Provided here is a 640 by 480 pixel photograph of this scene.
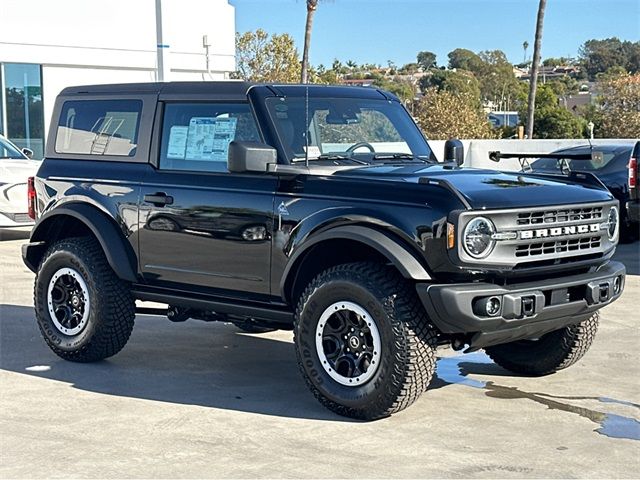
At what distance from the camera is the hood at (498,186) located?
6.07 meters

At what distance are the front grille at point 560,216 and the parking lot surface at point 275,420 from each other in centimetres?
119

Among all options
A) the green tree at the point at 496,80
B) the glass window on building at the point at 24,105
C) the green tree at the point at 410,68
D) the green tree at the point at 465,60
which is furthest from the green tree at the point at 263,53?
the green tree at the point at 410,68

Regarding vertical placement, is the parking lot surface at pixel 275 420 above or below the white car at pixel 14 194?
below

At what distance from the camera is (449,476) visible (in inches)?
206

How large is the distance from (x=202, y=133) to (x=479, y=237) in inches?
91.8

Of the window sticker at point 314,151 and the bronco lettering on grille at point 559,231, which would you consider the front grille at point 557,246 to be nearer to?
the bronco lettering on grille at point 559,231

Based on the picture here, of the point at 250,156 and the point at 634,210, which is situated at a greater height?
the point at 250,156

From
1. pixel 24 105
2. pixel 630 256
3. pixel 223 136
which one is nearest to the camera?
pixel 223 136

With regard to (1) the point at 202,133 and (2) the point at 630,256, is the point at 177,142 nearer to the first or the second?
(1) the point at 202,133

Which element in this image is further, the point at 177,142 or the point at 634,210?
the point at 634,210

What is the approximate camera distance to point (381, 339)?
241 inches

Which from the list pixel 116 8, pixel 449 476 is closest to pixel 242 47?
pixel 116 8

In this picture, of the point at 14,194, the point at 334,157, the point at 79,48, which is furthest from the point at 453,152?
the point at 79,48

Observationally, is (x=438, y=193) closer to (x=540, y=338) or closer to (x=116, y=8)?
(x=540, y=338)
